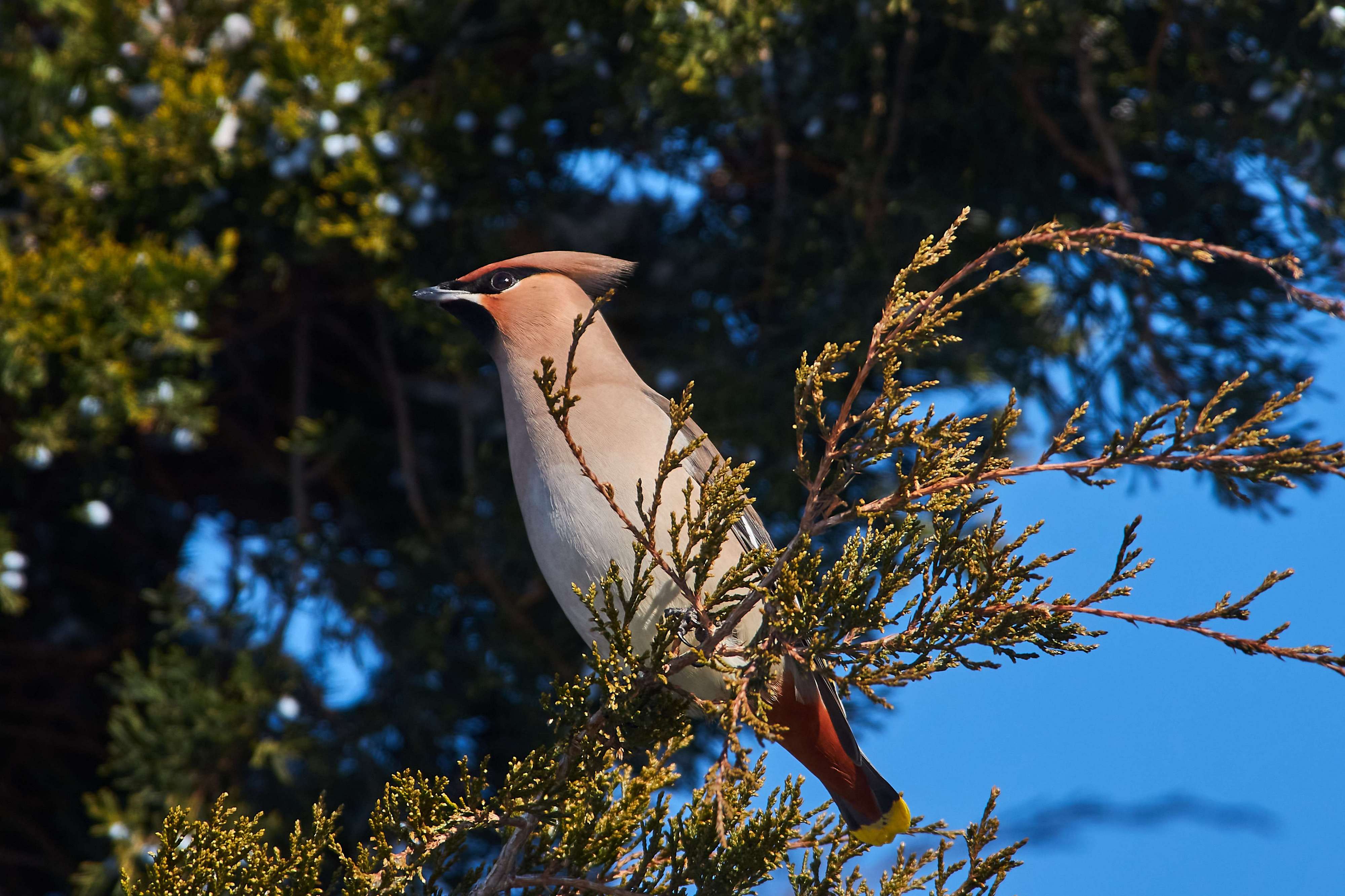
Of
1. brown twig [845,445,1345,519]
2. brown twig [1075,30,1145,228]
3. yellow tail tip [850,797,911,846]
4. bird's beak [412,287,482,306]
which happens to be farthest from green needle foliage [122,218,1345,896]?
brown twig [1075,30,1145,228]

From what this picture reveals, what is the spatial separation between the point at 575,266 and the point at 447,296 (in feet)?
0.89

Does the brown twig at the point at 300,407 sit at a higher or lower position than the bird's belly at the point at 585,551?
higher

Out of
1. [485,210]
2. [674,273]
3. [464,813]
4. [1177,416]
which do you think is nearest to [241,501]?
[485,210]

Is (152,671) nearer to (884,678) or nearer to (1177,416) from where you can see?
(884,678)

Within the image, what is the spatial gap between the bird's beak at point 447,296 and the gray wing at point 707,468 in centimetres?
40

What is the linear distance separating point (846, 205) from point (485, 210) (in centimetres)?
92

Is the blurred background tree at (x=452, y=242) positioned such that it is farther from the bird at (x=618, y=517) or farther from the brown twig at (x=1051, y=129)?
the bird at (x=618, y=517)

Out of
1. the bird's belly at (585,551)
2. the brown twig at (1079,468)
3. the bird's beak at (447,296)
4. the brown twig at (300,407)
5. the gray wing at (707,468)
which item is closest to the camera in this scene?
the brown twig at (1079,468)

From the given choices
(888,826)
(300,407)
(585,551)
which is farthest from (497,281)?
(888,826)

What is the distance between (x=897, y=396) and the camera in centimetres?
148

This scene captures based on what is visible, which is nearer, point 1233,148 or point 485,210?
point 1233,148

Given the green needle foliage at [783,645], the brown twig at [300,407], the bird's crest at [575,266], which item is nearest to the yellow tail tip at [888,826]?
the green needle foliage at [783,645]

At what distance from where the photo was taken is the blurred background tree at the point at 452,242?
111 inches

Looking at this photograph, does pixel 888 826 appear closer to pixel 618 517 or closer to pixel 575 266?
pixel 618 517
